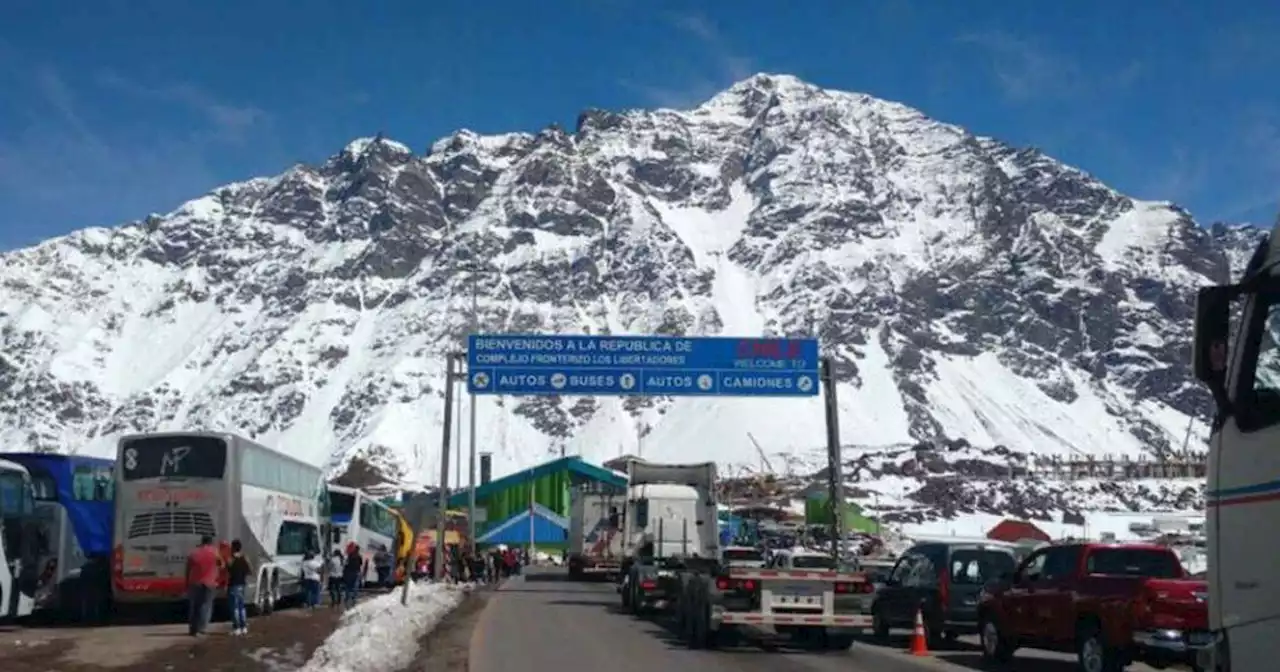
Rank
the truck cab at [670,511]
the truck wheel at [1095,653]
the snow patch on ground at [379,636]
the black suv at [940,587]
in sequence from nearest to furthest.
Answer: the truck wheel at [1095,653], the snow patch on ground at [379,636], the black suv at [940,587], the truck cab at [670,511]

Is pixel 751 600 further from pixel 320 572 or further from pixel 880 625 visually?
pixel 320 572

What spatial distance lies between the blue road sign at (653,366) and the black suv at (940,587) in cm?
1806

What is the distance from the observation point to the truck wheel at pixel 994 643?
63.7 ft

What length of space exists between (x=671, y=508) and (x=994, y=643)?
72.3ft

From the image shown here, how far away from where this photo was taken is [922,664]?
20.0m

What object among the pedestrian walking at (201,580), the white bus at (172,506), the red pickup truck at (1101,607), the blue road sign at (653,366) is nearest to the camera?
the red pickup truck at (1101,607)

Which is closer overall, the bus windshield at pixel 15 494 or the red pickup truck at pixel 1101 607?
the red pickup truck at pixel 1101 607

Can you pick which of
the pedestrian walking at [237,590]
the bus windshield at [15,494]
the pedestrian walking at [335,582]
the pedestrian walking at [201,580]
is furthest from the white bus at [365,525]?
the pedestrian walking at [201,580]

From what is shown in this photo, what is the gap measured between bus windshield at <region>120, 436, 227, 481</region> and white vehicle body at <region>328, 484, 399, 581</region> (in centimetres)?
1430

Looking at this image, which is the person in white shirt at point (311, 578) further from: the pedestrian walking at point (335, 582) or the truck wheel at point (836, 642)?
the truck wheel at point (836, 642)

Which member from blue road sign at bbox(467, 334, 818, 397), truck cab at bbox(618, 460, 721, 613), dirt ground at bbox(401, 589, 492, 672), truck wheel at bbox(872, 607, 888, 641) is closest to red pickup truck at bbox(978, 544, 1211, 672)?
truck wheel at bbox(872, 607, 888, 641)

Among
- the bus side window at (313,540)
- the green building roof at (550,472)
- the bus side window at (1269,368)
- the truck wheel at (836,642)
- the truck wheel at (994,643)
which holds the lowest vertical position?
the truck wheel at (836,642)

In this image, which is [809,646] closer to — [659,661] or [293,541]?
[659,661]

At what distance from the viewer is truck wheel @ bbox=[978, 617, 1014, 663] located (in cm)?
1942
